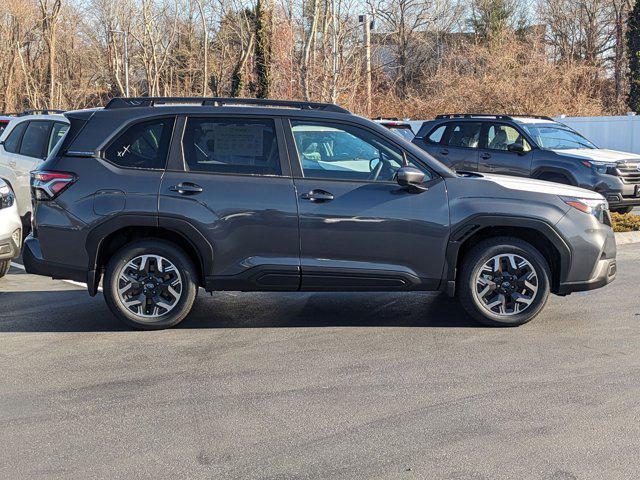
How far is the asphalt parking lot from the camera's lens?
4348mm

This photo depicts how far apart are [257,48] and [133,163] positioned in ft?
82.9

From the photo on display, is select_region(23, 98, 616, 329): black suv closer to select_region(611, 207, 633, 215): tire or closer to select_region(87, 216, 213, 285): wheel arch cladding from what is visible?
select_region(87, 216, 213, 285): wheel arch cladding

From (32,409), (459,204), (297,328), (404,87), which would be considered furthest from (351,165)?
(404,87)

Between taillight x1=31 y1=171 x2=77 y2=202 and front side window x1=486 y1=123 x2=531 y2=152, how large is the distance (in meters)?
9.67

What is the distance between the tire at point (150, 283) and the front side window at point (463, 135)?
9.72 m

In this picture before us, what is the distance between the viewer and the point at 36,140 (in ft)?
42.4

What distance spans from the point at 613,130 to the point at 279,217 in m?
25.0

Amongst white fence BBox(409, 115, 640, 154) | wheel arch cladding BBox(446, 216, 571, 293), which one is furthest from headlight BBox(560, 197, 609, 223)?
white fence BBox(409, 115, 640, 154)

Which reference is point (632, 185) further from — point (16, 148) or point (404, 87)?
point (404, 87)

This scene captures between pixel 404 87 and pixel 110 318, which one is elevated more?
pixel 404 87

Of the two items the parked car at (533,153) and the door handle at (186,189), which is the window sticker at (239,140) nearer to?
the door handle at (186,189)

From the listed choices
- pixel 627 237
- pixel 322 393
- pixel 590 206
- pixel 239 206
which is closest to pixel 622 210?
pixel 627 237

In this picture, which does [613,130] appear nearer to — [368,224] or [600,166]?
[600,166]

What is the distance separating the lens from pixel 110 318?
24.9 feet
